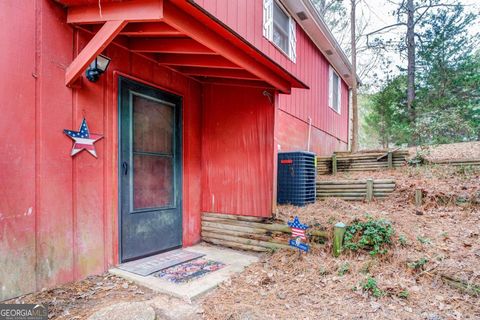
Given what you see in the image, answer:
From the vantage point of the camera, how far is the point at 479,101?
8227mm

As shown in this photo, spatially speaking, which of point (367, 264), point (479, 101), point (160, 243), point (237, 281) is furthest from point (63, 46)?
point (479, 101)

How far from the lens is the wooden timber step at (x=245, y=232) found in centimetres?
356

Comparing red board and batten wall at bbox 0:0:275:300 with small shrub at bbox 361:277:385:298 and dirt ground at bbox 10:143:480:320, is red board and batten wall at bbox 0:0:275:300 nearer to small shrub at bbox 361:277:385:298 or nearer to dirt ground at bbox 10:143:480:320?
dirt ground at bbox 10:143:480:320

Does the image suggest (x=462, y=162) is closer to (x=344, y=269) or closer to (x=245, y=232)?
(x=344, y=269)

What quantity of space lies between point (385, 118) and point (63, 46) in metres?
10.8

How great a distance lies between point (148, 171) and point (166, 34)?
5.46 feet

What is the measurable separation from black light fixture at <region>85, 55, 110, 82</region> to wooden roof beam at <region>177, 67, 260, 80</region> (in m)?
1.18

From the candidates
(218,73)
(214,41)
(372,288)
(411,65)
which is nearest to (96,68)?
(214,41)

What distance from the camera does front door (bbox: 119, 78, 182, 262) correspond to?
3.16 m

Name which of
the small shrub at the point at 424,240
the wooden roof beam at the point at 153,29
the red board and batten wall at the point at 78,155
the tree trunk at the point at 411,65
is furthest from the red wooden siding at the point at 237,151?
the tree trunk at the point at 411,65

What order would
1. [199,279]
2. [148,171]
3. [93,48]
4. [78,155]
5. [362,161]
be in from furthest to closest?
1. [362,161]
2. [148,171]
3. [199,279]
4. [78,155]
5. [93,48]

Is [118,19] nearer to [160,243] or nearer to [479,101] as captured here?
[160,243]

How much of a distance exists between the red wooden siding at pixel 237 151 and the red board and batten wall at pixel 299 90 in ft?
1.09

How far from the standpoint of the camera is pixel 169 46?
116 inches
